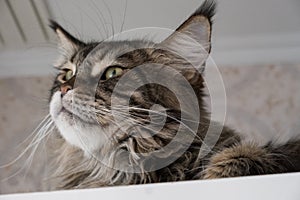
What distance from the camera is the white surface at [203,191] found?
3.39 feet

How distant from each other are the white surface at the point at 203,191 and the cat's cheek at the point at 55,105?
166 mm

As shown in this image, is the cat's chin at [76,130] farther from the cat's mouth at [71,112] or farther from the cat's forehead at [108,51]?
the cat's forehead at [108,51]

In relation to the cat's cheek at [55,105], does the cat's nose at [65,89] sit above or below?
above

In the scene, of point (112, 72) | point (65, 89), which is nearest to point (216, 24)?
point (112, 72)

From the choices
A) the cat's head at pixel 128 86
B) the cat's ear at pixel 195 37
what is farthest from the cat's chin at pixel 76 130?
the cat's ear at pixel 195 37

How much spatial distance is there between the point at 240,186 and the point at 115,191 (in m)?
0.26

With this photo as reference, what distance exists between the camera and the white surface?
103 cm

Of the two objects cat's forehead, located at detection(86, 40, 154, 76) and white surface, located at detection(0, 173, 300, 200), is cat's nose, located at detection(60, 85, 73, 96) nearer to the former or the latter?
cat's forehead, located at detection(86, 40, 154, 76)

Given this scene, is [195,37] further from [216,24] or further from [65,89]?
[65,89]

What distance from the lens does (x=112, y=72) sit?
1.04 meters

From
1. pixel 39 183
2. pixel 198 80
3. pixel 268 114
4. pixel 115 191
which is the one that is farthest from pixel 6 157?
pixel 268 114

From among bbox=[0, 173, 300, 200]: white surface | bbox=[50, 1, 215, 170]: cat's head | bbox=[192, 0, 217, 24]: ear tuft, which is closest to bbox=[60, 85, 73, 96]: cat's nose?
bbox=[50, 1, 215, 170]: cat's head

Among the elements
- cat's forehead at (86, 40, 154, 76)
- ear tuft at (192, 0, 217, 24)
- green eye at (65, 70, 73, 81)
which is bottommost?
green eye at (65, 70, 73, 81)

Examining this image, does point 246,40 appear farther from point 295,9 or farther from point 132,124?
point 132,124
